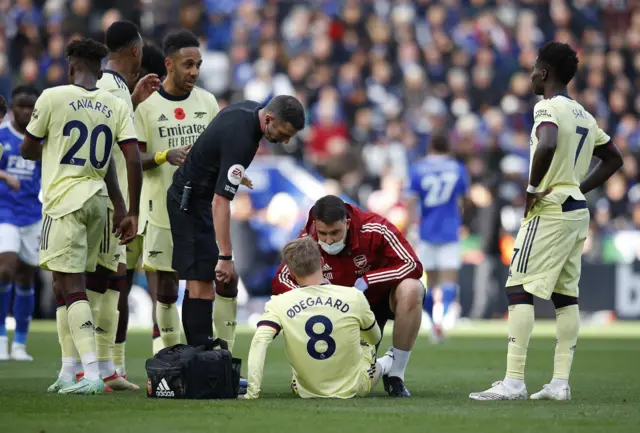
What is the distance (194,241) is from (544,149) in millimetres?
2352

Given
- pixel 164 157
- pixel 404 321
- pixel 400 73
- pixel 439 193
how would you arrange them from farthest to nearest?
pixel 400 73, pixel 439 193, pixel 164 157, pixel 404 321

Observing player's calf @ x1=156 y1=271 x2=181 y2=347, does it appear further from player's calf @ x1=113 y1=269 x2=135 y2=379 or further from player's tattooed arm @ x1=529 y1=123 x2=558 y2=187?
player's tattooed arm @ x1=529 y1=123 x2=558 y2=187

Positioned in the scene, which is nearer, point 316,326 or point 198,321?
point 316,326

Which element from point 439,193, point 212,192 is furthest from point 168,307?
point 439,193

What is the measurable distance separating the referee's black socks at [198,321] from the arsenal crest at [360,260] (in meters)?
1.01

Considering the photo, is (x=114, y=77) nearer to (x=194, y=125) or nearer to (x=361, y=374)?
(x=194, y=125)

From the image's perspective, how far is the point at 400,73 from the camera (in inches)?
938

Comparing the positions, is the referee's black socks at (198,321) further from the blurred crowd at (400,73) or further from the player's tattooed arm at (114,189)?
the blurred crowd at (400,73)

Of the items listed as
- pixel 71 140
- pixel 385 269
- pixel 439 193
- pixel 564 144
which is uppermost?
pixel 439 193

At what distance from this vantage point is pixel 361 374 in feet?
24.9

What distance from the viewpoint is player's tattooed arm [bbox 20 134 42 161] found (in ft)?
25.5

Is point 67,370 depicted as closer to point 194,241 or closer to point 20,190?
point 194,241

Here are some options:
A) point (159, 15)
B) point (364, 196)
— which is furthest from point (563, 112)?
point (159, 15)

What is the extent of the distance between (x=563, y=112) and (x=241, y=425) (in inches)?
124
